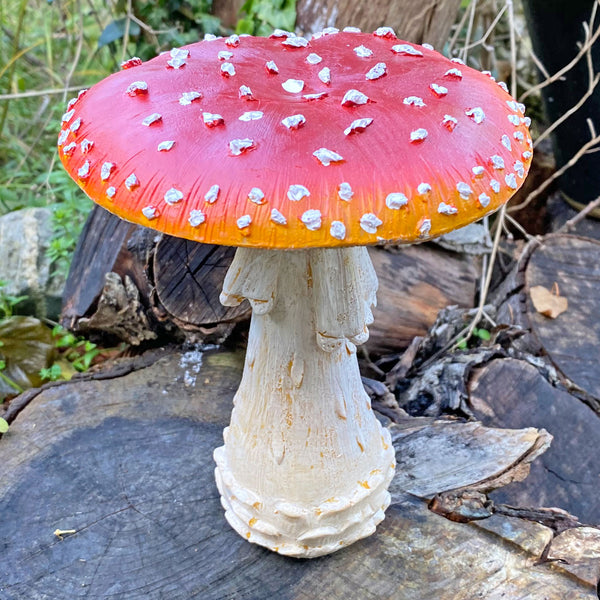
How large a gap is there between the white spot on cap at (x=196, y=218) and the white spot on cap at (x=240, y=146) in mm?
119

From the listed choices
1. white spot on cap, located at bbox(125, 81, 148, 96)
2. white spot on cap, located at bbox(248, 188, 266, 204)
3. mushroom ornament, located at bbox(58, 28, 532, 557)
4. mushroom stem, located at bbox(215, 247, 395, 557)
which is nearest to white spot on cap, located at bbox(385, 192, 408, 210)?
mushroom ornament, located at bbox(58, 28, 532, 557)

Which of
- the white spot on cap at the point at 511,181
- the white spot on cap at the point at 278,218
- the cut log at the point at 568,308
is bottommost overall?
the cut log at the point at 568,308

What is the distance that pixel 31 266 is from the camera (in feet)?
9.64

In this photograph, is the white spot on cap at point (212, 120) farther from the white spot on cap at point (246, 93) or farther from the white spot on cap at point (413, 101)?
the white spot on cap at point (413, 101)

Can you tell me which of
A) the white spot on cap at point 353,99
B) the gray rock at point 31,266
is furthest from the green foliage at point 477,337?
the gray rock at point 31,266

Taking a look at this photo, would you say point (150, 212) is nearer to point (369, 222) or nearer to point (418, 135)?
point (369, 222)

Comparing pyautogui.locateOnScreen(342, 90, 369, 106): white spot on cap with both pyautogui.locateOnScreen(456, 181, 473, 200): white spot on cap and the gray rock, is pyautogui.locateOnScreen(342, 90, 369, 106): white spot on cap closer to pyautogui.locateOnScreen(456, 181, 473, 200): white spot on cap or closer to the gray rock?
pyautogui.locateOnScreen(456, 181, 473, 200): white spot on cap

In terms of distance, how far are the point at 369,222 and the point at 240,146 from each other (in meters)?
0.26

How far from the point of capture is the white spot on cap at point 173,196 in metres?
1.03

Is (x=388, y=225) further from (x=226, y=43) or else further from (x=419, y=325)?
(x=419, y=325)

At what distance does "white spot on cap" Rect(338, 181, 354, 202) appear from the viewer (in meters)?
1.00

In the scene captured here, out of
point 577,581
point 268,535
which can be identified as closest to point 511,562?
point 577,581

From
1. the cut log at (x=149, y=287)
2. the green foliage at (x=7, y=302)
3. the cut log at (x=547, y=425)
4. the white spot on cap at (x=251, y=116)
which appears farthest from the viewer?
the green foliage at (x=7, y=302)

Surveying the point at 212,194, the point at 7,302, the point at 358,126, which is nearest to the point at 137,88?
the point at 212,194
